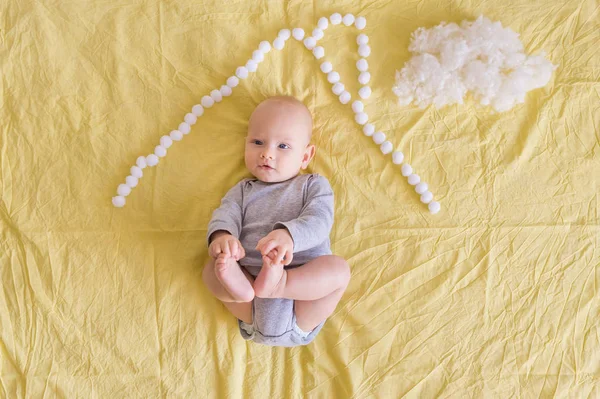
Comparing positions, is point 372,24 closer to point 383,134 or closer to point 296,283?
point 383,134

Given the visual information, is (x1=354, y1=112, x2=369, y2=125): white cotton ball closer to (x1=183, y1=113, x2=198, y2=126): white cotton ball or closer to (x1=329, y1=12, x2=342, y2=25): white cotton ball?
(x1=329, y1=12, x2=342, y2=25): white cotton ball

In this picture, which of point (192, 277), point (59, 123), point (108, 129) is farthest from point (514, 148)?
point (59, 123)

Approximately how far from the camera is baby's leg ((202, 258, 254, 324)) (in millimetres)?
1237

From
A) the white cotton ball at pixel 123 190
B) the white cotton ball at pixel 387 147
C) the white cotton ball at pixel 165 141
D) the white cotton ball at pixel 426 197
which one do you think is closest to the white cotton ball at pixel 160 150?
the white cotton ball at pixel 165 141

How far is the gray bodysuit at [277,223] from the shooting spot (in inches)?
47.9

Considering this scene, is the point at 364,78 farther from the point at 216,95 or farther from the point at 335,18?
the point at 216,95

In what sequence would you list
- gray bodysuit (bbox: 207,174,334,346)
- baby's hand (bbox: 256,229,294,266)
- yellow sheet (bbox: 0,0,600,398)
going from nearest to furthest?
baby's hand (bbox: 256,229,294,266) → gray bodysuit (bbox: 207,174,334,346) → yellow sheet (bbox: 0,0,600,398)

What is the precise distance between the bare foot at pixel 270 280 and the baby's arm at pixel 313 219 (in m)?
0.06

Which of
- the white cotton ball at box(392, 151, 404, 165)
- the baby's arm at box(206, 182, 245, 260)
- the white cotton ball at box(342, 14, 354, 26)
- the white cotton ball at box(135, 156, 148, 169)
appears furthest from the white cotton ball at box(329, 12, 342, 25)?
the white cotton ball at box(135, 156, 148, 169)

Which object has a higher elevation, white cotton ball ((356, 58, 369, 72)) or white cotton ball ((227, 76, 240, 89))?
white cotton ball ((356, 58, 369, 72))

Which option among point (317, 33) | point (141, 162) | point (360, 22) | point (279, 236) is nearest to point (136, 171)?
point (141, 162)

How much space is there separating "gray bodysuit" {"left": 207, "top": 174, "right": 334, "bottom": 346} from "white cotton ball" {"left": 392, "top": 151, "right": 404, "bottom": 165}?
0.18m

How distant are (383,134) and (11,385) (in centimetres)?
105

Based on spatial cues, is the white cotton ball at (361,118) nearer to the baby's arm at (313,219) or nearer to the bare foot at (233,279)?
the baby's arm at (313,219)
